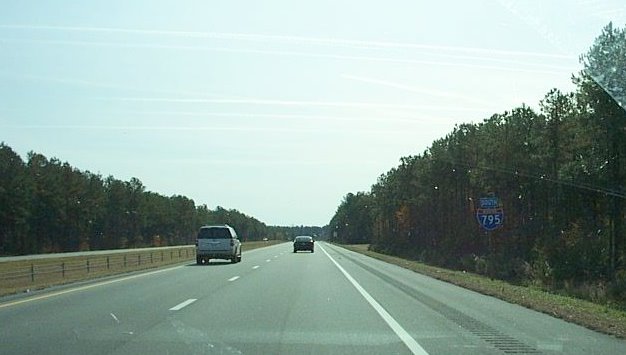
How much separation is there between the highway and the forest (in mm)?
9127

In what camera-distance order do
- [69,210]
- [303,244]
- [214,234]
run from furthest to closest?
[69,210] → [303,244] → [214,234]

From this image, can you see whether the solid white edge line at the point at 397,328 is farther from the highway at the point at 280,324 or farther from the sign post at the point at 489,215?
the sign post at the point at 489,215

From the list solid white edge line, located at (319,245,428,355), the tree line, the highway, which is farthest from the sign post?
the tree line

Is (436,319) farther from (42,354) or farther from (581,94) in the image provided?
(581,94)

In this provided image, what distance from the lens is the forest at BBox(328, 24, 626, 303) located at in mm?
36781

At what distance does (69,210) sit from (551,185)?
9002 centimetres

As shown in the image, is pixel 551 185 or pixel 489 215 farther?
pixel 551 185

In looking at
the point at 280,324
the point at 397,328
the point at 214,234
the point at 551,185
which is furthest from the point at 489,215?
the point at 551,185

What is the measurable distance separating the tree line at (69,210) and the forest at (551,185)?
56.5 metres

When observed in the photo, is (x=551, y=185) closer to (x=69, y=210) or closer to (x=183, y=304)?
(x=183, y=304)

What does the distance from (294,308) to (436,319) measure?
3786 millimetres

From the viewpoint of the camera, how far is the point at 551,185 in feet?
176

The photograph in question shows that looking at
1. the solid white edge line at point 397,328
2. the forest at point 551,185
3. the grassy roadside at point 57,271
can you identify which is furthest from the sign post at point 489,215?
the grassy roadside at point 57,271

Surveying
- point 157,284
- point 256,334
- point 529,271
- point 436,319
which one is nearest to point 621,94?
point 436,319
